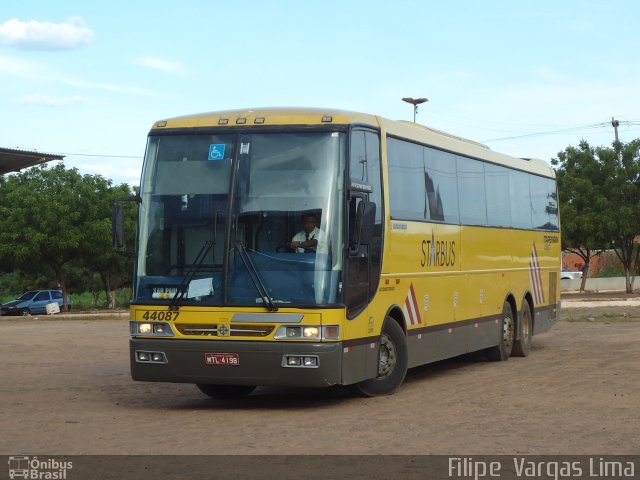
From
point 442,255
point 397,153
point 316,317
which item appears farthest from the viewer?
point 442,255

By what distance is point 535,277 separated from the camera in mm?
22453

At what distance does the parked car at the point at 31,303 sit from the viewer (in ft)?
198

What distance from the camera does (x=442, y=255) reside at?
665 inches

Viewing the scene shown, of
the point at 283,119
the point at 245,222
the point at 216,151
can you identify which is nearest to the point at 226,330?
the point at 245,222

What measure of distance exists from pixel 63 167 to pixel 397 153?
151ft

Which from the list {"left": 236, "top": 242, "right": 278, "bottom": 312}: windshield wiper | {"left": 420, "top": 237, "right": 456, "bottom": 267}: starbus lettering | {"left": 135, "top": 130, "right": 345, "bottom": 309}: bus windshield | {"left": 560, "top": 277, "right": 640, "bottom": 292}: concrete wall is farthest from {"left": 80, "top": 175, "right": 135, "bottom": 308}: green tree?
{"left": 236, "top": 242, "right": 278, "bottom": 312}: windshield wiper

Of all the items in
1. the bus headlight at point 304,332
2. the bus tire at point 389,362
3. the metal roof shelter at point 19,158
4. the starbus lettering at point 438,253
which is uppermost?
the metal roof shelter at point 19,158

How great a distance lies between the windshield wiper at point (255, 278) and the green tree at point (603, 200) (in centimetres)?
4821

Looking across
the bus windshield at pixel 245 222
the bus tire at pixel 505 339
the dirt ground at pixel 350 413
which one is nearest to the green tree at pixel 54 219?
the dirt ground at pixel 350 413

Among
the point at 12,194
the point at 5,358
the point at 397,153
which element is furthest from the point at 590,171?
the point at 397,153

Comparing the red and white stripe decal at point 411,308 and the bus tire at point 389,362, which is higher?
the red and white stripe decal at point 411,308

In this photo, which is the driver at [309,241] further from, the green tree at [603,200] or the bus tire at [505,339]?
the green tree at [603,200]

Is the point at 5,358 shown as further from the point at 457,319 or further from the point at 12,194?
the point at 12,194
